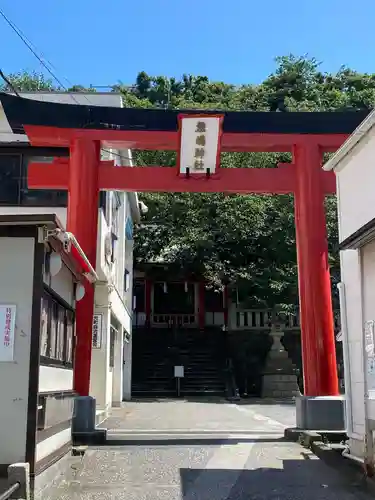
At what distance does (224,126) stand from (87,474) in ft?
24.0

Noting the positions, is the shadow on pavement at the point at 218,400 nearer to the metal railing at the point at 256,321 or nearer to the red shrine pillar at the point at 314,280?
the metal railing at the point at 256,321

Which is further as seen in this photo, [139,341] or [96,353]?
[139,341]

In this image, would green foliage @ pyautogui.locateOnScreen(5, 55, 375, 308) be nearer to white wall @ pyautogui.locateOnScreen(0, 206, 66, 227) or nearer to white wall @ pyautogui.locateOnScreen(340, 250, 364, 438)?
white wall @ pyautogui.locateOnScreen(0, 206, 66, 227)

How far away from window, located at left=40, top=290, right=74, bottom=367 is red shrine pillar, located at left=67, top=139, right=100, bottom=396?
2098 millimetres

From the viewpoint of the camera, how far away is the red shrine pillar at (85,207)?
10.3 metres

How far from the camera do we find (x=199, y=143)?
1093 centimetres

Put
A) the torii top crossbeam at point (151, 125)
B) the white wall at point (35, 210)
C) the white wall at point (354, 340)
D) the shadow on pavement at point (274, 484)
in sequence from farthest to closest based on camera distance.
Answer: the white wall at point (35, 210) < the torii top crossbeam at point (151, 125) < the white wall at point (354, 340) < the shadow on pavement at point (274, 484)

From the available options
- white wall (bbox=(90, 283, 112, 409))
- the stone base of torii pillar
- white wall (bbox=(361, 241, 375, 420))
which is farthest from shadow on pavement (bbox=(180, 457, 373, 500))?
the stone base of torii pillar

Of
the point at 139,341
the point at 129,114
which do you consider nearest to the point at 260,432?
the point at 129,114

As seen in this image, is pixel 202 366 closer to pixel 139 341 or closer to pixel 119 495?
pixel 139 341

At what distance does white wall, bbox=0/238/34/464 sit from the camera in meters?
5.51

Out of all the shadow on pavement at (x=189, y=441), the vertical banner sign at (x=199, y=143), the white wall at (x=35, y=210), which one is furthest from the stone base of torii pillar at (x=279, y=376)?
the vertical banner sign at (x=199, y=143)

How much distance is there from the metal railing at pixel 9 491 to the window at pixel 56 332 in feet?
4.46

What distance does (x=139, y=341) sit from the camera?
88.2ft
